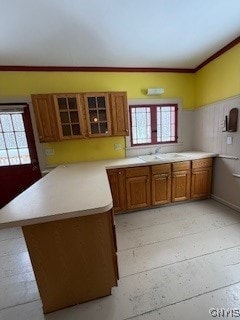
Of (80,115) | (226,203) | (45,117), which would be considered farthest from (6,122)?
(226,203)

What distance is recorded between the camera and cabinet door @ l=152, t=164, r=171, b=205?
2688 mm

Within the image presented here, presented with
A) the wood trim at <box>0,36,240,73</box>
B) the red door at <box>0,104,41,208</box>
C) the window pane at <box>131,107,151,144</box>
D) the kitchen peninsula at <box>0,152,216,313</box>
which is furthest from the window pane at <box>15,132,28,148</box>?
the window pane at <box>131,107,151,144</box>

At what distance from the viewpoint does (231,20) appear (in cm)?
180

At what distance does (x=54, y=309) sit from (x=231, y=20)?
3.32 meters

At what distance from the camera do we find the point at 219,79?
2.64m

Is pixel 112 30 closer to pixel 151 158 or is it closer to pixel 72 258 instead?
pixel 151 158

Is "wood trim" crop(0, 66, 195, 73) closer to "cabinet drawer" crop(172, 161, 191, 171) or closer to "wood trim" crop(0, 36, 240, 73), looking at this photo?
"wood trim" crop(0, 36, 240, 73)

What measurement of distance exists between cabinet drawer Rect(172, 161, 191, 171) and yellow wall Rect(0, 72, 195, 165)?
0.96m

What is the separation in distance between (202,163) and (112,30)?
7.85 ft

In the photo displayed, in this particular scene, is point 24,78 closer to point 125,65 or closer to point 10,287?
point 125,65

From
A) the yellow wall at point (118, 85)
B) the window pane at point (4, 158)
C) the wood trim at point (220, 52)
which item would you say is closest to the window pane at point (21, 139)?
the window pane at point (4, 158)

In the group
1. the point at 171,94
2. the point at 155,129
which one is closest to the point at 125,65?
the point at 171,94

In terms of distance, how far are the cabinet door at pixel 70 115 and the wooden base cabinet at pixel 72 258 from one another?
5.52ft

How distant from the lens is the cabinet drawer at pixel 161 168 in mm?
2662
